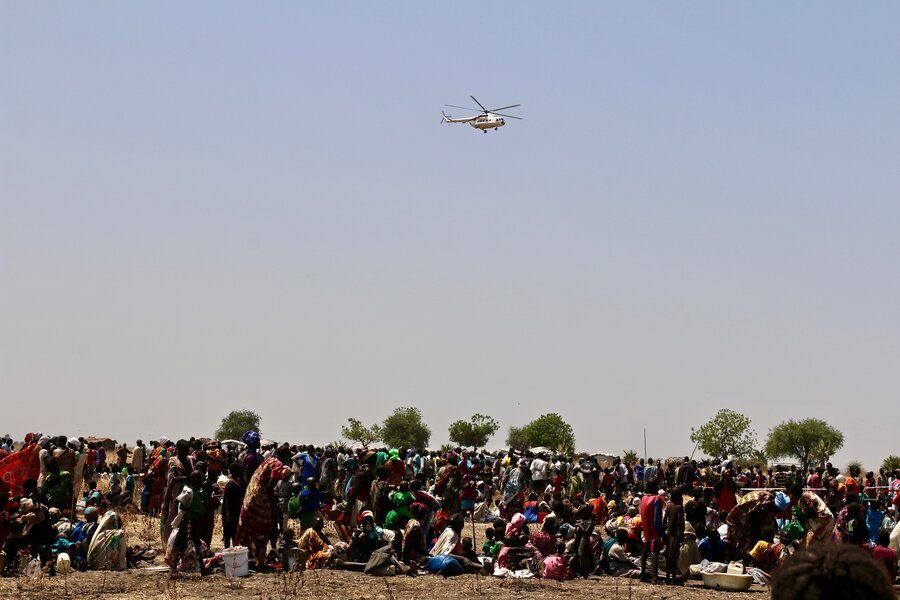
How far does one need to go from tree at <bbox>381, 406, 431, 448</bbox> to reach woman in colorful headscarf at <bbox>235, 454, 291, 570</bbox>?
252 ft

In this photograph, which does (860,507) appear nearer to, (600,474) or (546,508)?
(546,508)

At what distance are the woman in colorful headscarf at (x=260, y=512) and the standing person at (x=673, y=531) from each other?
4792 mm

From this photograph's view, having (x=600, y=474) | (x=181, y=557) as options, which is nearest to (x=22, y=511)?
(x=181, y=557)

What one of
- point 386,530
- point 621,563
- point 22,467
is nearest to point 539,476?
point 621,563

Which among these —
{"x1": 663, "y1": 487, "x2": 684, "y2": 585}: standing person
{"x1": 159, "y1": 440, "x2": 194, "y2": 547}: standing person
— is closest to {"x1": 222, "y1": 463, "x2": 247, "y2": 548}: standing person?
{"x1": 159, "y1": 440, "x2": 194, "y2": 547}: standing person

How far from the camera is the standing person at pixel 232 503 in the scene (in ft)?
47.4

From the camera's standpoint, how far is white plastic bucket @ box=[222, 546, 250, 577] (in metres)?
13.3

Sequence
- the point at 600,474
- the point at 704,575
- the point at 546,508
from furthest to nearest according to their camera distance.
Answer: the point at 600,474 < the point at 546,508 < the point at 704,575

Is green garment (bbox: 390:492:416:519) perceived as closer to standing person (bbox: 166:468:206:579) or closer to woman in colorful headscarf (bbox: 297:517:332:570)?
woman in colorful headscarf (bbox: 297:517:332:570)

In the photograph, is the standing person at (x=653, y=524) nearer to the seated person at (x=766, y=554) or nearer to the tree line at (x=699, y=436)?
the seated person at (x=766, y=554)

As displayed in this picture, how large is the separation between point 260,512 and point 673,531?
17.0 ft

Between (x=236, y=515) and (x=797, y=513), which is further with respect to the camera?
(x=797, y=513)

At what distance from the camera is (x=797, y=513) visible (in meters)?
15.7

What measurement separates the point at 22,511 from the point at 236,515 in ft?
8.77
